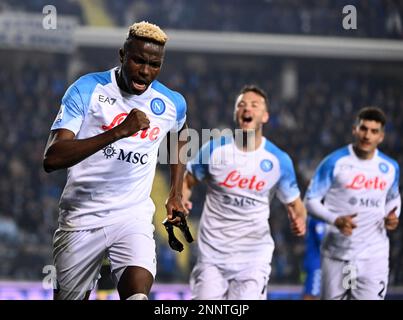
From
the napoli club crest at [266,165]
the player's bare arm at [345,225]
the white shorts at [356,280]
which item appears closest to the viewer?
the napoli club crest at [266,165]

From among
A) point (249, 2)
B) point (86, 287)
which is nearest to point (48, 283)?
point (86, 287)

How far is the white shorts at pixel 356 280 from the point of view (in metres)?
8.34

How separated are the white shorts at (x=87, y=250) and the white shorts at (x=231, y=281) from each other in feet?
6.48

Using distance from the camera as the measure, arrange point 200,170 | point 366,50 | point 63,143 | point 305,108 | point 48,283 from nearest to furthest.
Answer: point 63,143
point 200,170
point 48,283
point 305,108
point 366,50

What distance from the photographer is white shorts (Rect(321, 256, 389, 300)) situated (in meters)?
8.34

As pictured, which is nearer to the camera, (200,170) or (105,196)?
(105,196)

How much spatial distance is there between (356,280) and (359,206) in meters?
0.68

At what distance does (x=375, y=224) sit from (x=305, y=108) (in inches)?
573

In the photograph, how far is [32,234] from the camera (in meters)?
17.7

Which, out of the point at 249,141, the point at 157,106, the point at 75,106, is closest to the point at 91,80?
the point at 75,106

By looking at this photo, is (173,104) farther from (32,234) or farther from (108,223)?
(32,234)

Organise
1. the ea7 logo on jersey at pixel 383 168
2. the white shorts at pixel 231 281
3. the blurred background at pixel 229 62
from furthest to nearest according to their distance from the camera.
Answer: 1. the blurred background at pixel 229 62
2. the ea7 logo on jersey at pixel 383 168
3. the white shorts at pixel 231 281

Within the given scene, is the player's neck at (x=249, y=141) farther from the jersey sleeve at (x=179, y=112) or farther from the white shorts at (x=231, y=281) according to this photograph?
the jersey sleeve at (x=179, y=112)
